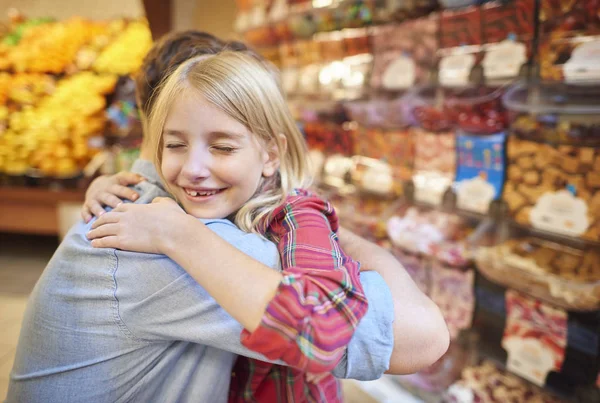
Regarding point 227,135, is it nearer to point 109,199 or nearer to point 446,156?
point 109,199

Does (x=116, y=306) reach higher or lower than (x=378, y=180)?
higher

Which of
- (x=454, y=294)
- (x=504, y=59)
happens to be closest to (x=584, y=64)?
(x=504, y=59)

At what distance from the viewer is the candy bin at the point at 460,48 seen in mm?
1862

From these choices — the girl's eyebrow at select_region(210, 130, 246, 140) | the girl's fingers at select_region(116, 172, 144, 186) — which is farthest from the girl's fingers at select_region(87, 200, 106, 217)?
the girl's eyebrow at select_region(210, 130, 246, 140)

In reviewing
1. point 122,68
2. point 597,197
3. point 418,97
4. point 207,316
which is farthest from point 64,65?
point 597,197

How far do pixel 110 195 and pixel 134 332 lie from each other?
348 mm

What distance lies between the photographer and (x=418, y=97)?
228 cm

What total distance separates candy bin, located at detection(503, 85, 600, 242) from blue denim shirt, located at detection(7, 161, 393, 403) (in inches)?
43.3

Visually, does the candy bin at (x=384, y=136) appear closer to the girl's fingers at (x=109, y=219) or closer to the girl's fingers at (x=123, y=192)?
Answer: the girl's fingers at (x=123, y=192)

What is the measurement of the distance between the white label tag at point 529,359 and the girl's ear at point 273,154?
137 centimetres

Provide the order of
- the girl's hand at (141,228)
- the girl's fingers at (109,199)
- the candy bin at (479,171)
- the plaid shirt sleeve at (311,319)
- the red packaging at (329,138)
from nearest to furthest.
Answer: the plaid shirt sleeve at (311,319), the girl's hand at (141,228), the girl's fingers at (109,199), the candy bin at (479,171), the red packaging at (329,138)

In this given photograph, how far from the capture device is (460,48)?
1.97 m

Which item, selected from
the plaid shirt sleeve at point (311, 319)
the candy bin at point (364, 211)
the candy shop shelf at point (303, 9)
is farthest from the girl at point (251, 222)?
the candy shop shelf at point (303, 9)

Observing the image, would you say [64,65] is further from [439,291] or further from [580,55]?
[580,55]
